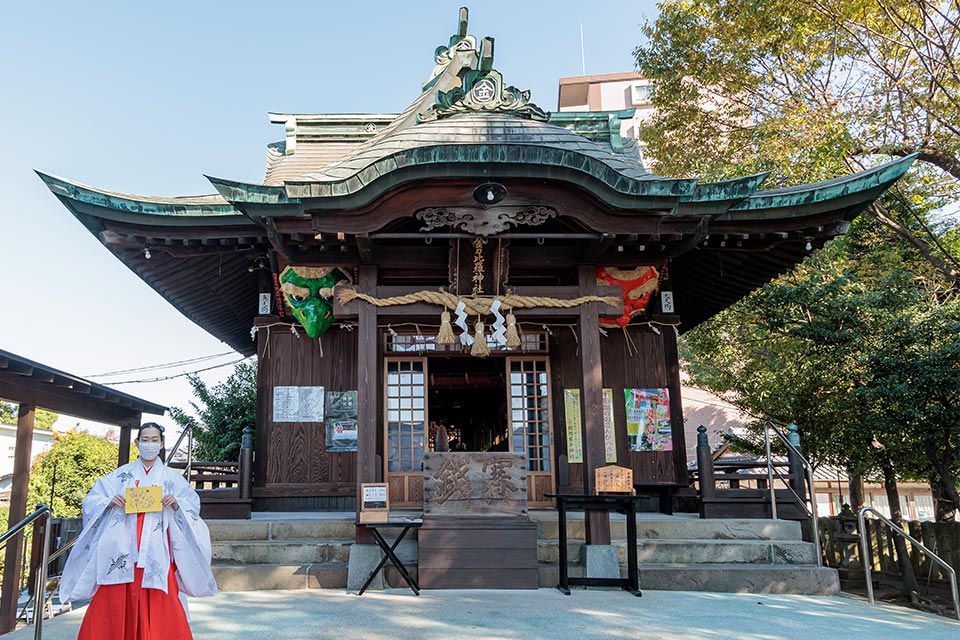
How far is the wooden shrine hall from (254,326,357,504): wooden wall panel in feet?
0.07

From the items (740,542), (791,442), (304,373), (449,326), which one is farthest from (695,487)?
(304,373)

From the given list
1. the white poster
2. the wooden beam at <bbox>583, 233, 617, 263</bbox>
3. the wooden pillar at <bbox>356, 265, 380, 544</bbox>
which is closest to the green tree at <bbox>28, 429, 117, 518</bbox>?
the white poster

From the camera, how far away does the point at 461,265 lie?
834 cm

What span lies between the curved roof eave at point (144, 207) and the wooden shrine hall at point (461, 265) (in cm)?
2

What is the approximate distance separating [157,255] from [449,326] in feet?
13.9

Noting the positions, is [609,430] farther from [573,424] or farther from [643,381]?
[643,381]

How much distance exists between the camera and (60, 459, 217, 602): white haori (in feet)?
14.0

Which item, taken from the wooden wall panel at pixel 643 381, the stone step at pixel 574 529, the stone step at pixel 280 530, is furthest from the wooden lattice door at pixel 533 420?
the stone step at pixel 280 530

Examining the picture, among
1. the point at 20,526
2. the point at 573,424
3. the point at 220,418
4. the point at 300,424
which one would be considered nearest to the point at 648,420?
the point at 573,424

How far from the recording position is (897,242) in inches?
595

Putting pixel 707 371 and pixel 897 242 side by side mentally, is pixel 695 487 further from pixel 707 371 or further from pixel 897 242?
pixel 897 242

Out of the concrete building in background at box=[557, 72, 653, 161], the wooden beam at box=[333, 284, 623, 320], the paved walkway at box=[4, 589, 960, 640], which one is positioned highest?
the concrete building in background at box=[557, 72, 653, 161]

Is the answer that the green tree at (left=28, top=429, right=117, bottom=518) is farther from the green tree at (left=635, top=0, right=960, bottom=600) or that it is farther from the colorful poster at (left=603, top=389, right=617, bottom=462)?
the green tree at (left=635, top=0, right=960, bottom=600)

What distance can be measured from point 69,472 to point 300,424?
8.69m
